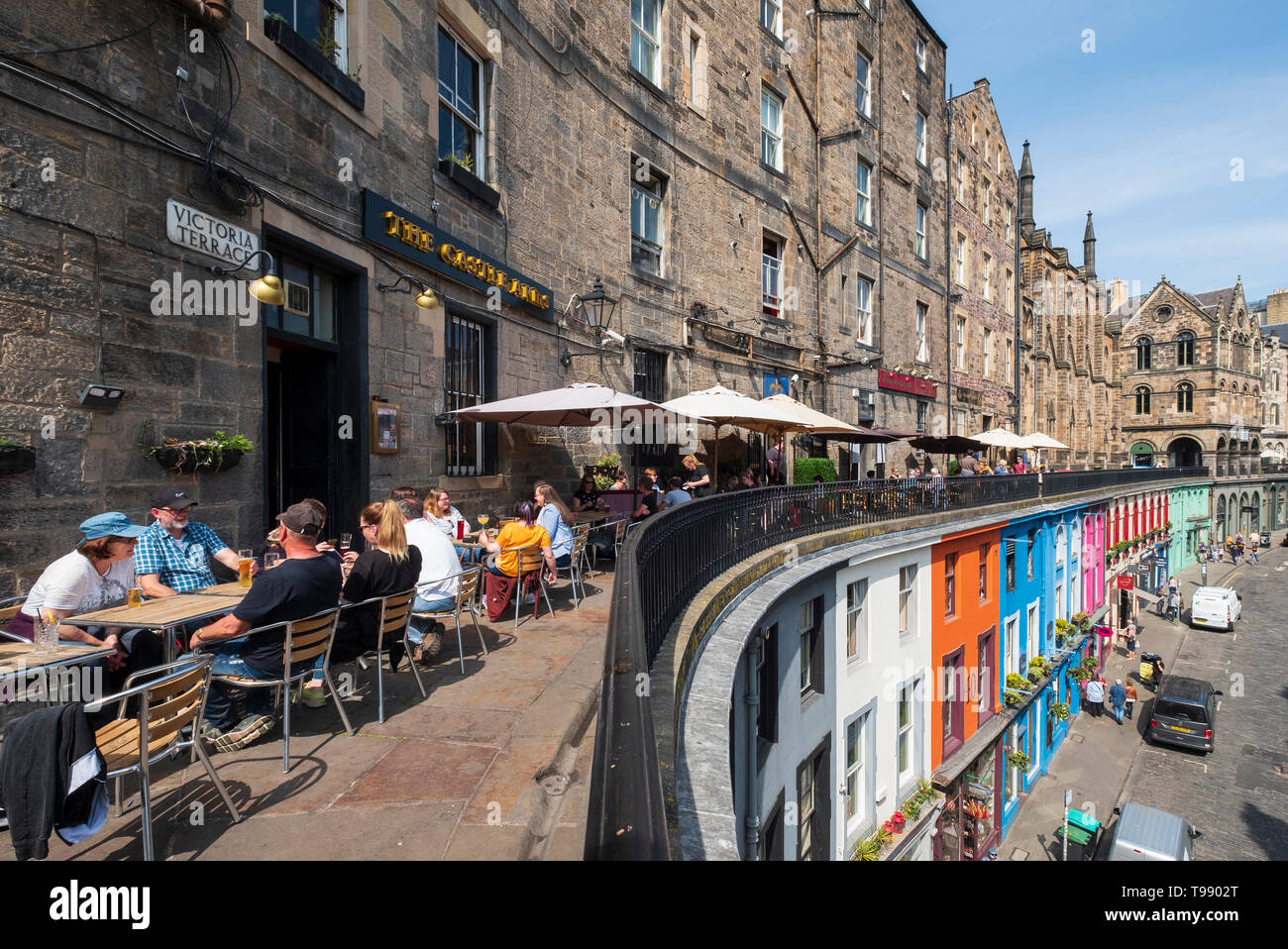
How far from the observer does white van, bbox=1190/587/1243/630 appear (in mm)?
31203

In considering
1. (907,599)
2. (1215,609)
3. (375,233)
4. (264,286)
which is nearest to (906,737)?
(907,599)

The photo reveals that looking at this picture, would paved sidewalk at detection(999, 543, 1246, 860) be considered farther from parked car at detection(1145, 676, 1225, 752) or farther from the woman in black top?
the woman in black top

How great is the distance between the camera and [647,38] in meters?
13.5

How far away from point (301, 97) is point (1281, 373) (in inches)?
3697

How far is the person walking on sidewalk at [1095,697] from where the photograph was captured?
885 inches

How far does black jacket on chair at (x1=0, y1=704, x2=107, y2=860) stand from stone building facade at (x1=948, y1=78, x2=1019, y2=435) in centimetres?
2859

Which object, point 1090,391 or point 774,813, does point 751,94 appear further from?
point 1090,391

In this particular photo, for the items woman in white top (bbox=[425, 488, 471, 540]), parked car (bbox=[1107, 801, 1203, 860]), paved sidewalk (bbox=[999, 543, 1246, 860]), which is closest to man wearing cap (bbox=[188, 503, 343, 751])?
woman in white top (bbox=[425, 488, 471, 540])

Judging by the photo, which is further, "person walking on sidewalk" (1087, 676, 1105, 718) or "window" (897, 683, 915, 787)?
"person walking on sidewalk" (1087, 676, 1105, 718)

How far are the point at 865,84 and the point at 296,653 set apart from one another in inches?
946

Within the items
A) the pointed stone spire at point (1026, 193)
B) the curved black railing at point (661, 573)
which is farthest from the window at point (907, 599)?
the pointed stone spire at point (1026, 193)

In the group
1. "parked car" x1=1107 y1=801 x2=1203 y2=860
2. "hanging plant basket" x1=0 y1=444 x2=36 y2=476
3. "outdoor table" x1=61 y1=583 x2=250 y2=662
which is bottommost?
"parked car" x1=1107 y1=801 x2=1203 y2=860

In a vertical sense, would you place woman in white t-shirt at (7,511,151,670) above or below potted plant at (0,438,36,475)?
below

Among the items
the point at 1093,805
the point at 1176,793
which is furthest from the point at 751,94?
the point at 1176,793
